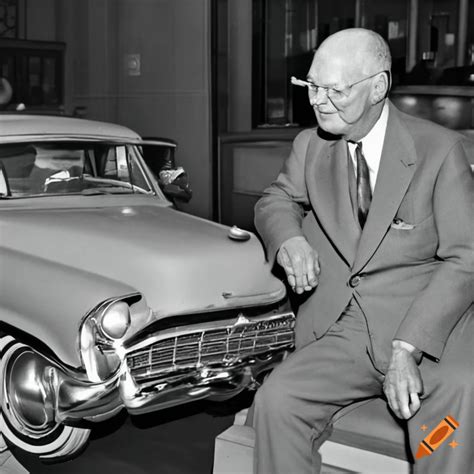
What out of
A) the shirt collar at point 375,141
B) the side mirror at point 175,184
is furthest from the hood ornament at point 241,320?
the shirt collar at point 375,141

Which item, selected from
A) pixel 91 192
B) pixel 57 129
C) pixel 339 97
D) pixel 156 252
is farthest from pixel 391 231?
pixel 57 129

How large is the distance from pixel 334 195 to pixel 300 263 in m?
0.23

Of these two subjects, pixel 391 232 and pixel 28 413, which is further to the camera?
pixel 28 413

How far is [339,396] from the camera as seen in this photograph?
6.53 ft

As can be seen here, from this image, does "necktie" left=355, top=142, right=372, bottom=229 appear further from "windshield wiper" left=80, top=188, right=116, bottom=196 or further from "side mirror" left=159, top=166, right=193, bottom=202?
"windshield wiper" left=80, top=188, right=116, bottom=196

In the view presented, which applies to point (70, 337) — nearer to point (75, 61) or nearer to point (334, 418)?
point (334, 418)

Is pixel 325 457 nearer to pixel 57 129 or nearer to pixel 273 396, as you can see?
pixel 273 396

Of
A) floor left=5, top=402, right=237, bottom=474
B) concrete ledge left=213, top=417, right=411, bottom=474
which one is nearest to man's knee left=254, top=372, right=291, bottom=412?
concrete ledge left=213, top=417, right=411, bottom=474

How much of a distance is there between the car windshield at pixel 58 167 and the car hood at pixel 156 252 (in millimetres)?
71

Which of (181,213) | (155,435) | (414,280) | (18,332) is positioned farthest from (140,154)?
(414,280)

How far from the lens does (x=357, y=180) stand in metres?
2.04

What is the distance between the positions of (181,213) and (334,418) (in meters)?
0.99

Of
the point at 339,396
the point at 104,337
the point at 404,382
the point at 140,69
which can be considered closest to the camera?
the point at 404,382

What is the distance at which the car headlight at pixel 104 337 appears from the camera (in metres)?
2.30
